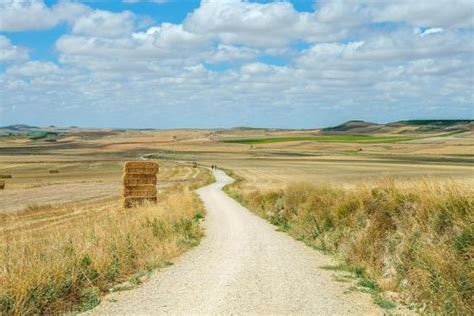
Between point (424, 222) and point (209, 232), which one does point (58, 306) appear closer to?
point (424, 222)

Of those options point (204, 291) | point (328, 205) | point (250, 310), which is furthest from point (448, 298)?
point (328, 205)

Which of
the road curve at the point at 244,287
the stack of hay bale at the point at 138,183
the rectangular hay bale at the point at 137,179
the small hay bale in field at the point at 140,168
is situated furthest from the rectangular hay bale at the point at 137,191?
the road curve at the point at 244,287

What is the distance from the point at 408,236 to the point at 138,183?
921 inches

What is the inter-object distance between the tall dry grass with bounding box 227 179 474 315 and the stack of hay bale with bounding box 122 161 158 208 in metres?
15.1

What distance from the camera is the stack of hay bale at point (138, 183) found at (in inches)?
1282

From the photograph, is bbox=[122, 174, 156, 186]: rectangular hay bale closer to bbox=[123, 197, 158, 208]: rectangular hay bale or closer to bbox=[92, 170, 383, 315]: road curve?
bbox=[123, 197, 158, 208]: rectangular hay bale

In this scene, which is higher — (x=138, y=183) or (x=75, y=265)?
(x=75, y=265)

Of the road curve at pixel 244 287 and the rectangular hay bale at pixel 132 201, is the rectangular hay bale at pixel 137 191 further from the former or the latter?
the road curve at pixel 244 287

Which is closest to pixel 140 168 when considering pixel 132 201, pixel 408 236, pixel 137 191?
pixel 137 191

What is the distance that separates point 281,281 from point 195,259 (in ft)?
10.6

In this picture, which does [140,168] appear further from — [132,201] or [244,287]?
[244,287]

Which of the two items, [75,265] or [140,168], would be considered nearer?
[75,265]

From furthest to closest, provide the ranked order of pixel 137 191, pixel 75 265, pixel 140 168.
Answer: pixel 140 168
pixel 137 191
pixel 75 265

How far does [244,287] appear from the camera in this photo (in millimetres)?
10281
